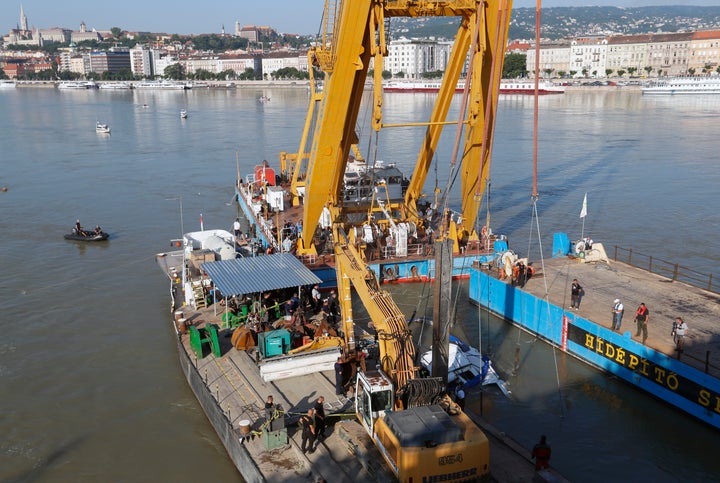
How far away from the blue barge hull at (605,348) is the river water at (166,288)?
17.9 inches

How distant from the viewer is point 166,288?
94.5 ft

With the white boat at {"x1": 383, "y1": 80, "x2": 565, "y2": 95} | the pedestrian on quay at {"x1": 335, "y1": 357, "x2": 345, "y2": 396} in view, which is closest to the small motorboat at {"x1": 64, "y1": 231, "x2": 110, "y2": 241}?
the pedestrian on quay at {"x1": 335, "y1": 357, "x2": 345, "y2": 396}

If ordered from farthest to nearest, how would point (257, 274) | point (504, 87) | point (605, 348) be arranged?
point (504, 87) → point (257, 274) → point (605, 348)

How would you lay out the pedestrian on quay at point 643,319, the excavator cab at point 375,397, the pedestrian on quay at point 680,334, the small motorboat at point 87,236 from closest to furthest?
the excavator cab at point 375,397 < the pedestrian on quay at point 680,334 < the pedestrian on quay at point 643,319 < the small motorboat at point 87,236

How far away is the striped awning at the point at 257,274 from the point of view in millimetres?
19312

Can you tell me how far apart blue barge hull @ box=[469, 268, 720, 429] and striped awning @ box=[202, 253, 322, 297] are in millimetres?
7923

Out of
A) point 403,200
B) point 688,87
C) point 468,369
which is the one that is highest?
point 688,87

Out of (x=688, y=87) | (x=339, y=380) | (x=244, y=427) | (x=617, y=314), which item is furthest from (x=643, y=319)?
(x=688, y=87)

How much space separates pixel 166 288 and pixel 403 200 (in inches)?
497

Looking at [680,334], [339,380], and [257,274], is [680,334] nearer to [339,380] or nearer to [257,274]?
[339,380]

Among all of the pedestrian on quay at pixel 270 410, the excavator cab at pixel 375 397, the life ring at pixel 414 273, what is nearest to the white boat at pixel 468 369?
the excavator cab at pixel 375 397

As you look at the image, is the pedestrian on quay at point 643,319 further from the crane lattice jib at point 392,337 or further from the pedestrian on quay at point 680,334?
the crane lattice jib at point 392,337

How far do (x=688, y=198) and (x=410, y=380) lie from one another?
40.2 meters

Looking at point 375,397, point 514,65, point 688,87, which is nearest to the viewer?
Answer: point 375,397
